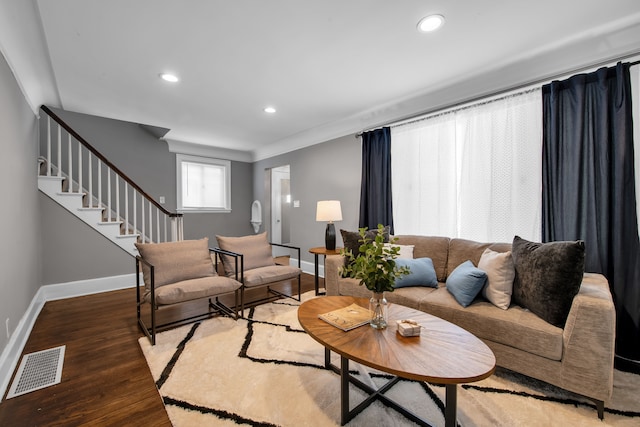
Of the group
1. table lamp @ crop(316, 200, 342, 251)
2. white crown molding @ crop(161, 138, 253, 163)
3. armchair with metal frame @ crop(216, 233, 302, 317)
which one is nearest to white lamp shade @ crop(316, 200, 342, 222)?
table lamp @ crop(316, 200, 342, 251)

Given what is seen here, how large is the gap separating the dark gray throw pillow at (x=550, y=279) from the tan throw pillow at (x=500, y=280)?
7cm

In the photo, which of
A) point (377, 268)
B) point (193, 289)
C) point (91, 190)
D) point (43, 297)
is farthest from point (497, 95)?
point (43, 297)

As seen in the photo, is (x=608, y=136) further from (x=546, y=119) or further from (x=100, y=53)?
(x=100, y=53)

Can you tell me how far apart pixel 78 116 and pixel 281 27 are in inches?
161

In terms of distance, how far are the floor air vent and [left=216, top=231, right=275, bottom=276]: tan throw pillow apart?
148 cm

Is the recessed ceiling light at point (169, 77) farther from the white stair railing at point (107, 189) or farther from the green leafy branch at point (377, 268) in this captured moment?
the green leafy branch at point (377, 268)

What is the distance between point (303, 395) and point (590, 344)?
1.70 meters

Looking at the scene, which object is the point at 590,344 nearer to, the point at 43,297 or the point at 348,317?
the point at 348,317

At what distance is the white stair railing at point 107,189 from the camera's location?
3.87 m

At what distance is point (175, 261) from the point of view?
2.69 m

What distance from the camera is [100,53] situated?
2.35 metres

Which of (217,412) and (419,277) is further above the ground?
(419,277)

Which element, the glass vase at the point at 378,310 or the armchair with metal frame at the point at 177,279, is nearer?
the glass vase at the point at 378,310

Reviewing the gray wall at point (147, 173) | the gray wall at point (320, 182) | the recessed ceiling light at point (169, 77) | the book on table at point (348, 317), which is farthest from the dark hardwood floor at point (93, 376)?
the recessed ceiling light at point (169, 77)
